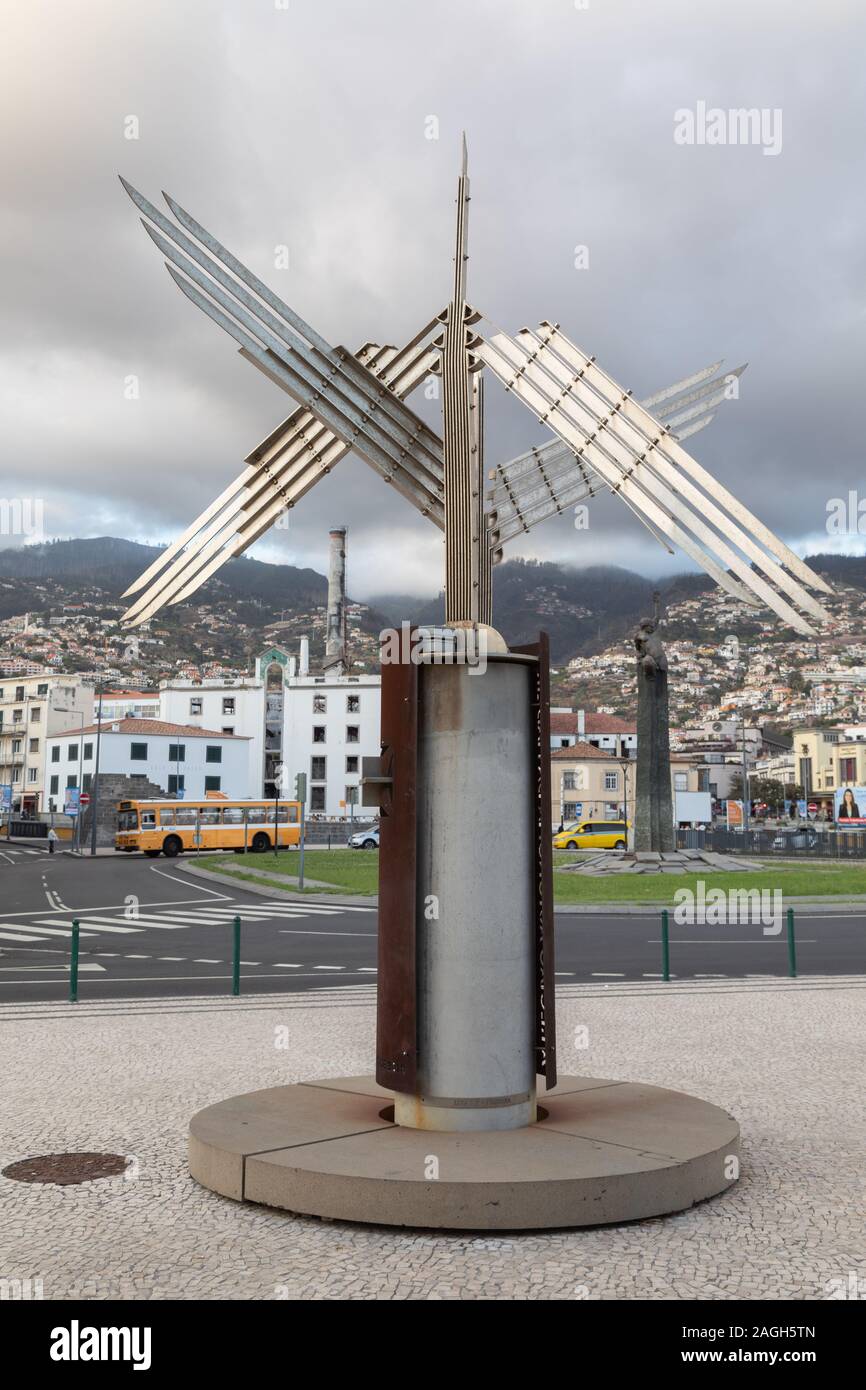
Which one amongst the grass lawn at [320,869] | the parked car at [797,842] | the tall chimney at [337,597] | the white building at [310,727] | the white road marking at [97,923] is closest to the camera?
the white road marking at [97,923]

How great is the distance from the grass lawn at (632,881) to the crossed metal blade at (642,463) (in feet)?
68.5

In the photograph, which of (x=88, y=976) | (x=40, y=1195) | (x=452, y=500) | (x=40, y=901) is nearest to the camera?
(x=40, y=1195)

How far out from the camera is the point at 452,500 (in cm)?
730

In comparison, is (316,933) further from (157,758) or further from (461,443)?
(157,758)

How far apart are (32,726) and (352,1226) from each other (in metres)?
101

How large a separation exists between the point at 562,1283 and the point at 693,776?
11459 centimetres

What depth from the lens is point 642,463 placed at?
6.86 meters

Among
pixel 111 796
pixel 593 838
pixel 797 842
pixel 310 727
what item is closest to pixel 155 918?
pixel 797 842

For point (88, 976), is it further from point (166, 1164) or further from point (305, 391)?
point (305, 391)

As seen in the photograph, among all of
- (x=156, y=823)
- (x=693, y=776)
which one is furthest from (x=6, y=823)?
(x=693, y=776)

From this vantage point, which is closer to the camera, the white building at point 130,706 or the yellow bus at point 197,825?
the yellow bus at point 197,825

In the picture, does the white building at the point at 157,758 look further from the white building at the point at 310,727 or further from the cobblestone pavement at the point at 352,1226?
the cobblestone pavement at the point at 352,1226

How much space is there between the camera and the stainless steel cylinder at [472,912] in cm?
663

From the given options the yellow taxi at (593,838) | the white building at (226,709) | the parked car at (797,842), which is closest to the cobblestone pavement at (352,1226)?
the parked car at (797,842)
